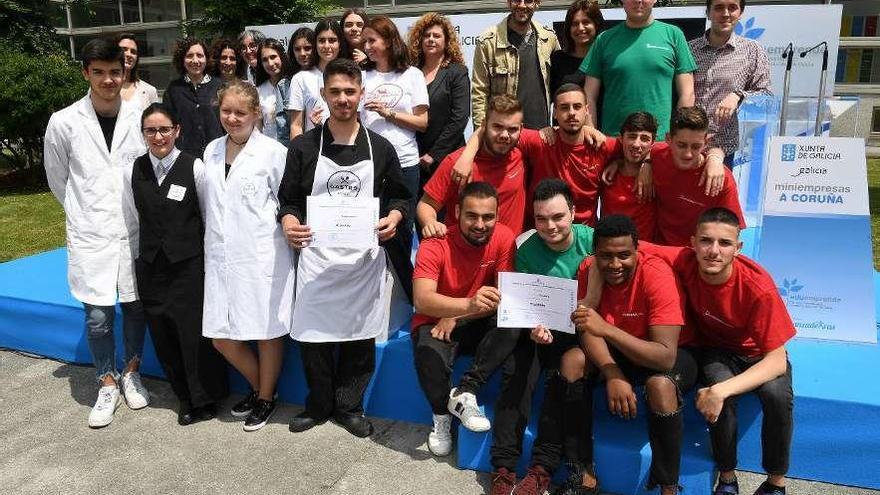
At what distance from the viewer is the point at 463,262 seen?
10.4 ft

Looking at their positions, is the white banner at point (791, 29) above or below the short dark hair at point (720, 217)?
above

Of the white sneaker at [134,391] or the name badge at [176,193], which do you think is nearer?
the name badge at [176,193]

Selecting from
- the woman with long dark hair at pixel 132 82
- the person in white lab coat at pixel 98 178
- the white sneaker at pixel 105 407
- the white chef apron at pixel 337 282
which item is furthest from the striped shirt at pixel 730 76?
the white sneaker at pixel 105 407

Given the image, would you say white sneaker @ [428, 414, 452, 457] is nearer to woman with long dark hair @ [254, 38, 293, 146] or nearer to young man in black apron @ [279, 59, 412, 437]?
young man in black apron @ [279, 59, 412, 437]

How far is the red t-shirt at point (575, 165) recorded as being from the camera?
3395 mm

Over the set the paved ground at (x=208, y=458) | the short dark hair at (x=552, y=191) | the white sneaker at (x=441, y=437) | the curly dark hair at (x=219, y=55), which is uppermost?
the curly dark hair at (x=219, y=55)

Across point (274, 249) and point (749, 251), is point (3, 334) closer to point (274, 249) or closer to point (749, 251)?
point (274, 249)

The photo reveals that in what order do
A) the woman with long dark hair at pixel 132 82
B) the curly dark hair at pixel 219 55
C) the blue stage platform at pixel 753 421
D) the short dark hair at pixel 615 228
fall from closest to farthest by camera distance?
the short dark hair at pixel 615 228
the blue stage platform at pixel 753 421
the woman with long dark hair at pixel 132 82
the curly dark hair at pixel 219 55

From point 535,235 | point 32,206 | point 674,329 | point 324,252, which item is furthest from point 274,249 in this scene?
point 32,206

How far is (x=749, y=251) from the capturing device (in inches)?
193

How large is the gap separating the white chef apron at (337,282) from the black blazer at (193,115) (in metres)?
1.88

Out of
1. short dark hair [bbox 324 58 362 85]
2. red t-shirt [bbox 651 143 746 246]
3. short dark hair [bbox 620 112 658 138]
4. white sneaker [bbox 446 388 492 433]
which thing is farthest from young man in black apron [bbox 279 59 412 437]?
red t-shirt [bbox 651 143 746 246]

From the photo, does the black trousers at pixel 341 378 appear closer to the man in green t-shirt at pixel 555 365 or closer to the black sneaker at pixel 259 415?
the black sneaker at pixel 259 415

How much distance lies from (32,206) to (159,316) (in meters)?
9.11
